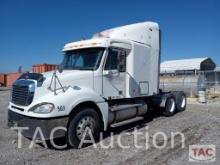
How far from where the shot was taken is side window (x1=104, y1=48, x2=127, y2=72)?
7.74 metres

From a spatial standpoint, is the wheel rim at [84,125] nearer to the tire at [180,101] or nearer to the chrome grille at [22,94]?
the chrome grille at [22,94]

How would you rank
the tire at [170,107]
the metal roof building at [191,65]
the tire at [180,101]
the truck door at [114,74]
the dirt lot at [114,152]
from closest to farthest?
the dirt lot at [114,152], the truck door at [114,74], the tire at [170,107], the tire at [180,101], the metal roof building at [191,65]

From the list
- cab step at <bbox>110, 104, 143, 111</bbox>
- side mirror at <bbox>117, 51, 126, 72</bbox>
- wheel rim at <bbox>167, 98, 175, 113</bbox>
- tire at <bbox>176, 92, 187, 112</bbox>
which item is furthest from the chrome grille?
tire at <bbox>176, 92, 187, 112</bbox>

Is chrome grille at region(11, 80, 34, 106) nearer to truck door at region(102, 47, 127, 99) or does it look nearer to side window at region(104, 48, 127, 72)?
truck door at region(102, 47, 127, 99)

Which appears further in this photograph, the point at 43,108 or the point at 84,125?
the point at 84,125

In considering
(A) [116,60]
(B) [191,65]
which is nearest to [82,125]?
(A) [116,60]

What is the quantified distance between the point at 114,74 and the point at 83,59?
105 centimetres

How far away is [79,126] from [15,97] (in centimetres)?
191

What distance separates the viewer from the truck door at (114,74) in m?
7.69

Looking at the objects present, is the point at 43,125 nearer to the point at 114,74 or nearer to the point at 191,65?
the point at 114,74

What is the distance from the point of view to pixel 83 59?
7805mm

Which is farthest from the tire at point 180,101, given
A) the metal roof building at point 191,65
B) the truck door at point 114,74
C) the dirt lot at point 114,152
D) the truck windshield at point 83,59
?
the metal roof building at point 191,65

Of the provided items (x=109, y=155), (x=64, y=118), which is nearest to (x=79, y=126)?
(x=64, y=118)

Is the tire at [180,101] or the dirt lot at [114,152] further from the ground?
the tire at [180,101]
